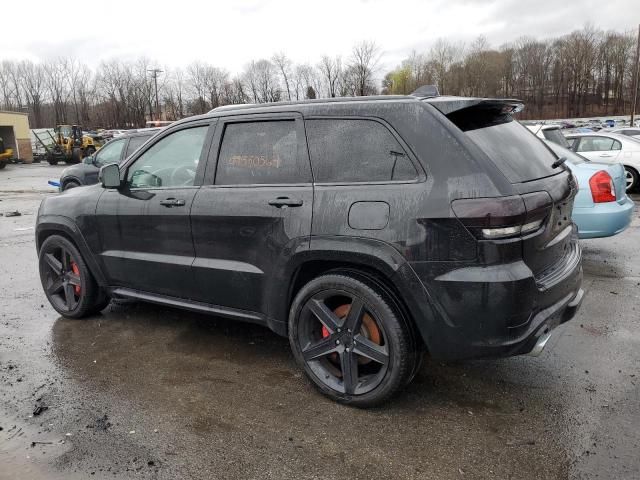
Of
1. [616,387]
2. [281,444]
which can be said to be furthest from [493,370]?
[281,444]

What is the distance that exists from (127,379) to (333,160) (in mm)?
2130

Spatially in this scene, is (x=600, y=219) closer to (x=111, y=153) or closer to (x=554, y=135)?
(x=554, y=135)

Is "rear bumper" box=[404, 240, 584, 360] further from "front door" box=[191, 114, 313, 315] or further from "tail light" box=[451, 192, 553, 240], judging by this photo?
"front door" box=[191, 114, 313, 315]

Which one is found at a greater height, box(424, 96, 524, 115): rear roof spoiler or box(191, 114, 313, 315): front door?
box(424, 96, 524, 115): rear roof spoiler

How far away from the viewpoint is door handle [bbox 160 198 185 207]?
151 inches

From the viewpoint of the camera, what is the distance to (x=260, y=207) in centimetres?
338

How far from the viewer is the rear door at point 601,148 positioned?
12.6 meters

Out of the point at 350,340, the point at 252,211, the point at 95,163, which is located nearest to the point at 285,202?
the point at 252,211

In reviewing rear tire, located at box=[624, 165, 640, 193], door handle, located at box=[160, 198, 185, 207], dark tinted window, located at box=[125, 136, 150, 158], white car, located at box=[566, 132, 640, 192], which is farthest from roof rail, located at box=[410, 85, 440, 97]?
rear tire, located at box=[624, 165, 640, 193]

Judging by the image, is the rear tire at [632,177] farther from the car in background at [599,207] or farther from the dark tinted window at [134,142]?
the dark tinted window at [134,142]

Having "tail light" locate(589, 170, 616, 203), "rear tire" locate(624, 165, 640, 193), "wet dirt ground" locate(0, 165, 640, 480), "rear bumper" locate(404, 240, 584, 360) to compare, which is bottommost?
"wet dirt ground" locate(0, 165, 640, 480)

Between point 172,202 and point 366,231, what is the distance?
66.1 inches

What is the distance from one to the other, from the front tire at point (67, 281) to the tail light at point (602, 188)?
554cm

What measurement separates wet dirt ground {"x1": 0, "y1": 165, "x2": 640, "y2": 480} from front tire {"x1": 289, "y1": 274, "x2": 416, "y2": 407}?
15 centimetres
